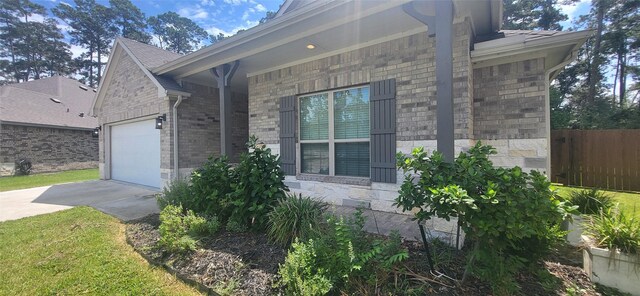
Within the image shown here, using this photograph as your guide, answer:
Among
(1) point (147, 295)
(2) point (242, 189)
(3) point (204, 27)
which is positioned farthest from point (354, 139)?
(3) point (204, 27)

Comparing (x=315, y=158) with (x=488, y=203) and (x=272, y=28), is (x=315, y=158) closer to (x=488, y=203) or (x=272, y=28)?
(x=272, y=28)

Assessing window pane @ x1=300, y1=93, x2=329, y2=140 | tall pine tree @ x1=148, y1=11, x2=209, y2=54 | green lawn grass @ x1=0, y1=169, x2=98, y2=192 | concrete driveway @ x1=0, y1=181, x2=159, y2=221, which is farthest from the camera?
tall pine tree @ x1=148, y1=11, x2=209, y2=54

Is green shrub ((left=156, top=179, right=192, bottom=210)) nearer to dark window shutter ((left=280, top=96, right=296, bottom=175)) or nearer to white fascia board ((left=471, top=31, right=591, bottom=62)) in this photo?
dark window shutter ((left=280, top=96, right=296, bottom=175))

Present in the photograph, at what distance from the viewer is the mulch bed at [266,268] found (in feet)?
8.09

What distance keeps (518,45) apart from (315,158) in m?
3.89

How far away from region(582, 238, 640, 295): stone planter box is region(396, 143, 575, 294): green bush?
40cm

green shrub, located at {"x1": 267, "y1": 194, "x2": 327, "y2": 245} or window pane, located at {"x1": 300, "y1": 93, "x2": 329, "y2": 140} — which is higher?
window pane, located at {"x1": 300, "y1": 93, "x2": 329, "y2": 140}

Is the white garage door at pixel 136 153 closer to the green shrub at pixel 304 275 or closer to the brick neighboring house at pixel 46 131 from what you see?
the brick neighboring house at pixel 46 131

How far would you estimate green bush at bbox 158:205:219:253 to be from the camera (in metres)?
3.39

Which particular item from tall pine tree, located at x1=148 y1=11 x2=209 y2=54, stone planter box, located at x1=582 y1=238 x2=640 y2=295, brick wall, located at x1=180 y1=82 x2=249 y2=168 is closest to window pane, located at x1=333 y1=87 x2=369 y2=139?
stone planter box, located at x1=582 y1=238 x2=640 y2=295

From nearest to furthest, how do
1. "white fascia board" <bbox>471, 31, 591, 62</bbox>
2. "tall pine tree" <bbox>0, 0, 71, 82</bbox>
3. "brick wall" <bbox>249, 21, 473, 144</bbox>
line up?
"white fascia board" <bbox>471, 31, 591, 62</bbox>
"brick wall" <bbox>249, 21, 473, 144</bbox>
"tall pine tree" <bbox>0, 0, 71, 82</bbox>

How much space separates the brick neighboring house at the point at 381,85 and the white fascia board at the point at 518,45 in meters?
0.01

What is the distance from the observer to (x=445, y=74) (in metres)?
3.33

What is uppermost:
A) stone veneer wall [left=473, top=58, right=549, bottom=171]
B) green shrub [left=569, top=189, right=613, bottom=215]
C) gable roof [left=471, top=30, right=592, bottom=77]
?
gable roof [left=471, top=30, right=592, bottom=77]
